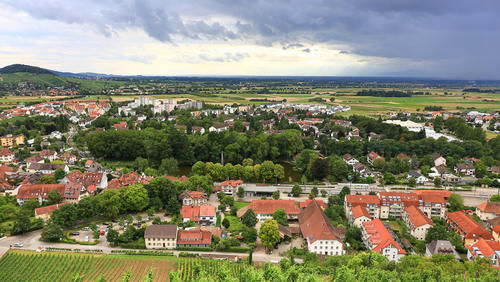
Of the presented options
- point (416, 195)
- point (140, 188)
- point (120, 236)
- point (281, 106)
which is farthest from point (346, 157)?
point (281, 106)

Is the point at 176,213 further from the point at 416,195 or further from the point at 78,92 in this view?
the point at 78,92

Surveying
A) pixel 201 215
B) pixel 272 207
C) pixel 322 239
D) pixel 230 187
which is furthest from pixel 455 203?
pixel 201 215

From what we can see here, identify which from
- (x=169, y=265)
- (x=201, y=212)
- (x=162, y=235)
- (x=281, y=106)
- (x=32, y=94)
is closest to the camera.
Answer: (x=169, y=265)

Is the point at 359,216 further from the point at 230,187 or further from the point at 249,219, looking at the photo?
the point at 230,187

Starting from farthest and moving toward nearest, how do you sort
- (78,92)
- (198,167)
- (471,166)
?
(78,92) → (471,166) → (198,167)

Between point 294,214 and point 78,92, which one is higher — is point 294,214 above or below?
below

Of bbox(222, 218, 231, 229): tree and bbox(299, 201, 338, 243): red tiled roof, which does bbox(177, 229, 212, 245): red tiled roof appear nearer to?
bbox(222, 218, 231, 229): tree
